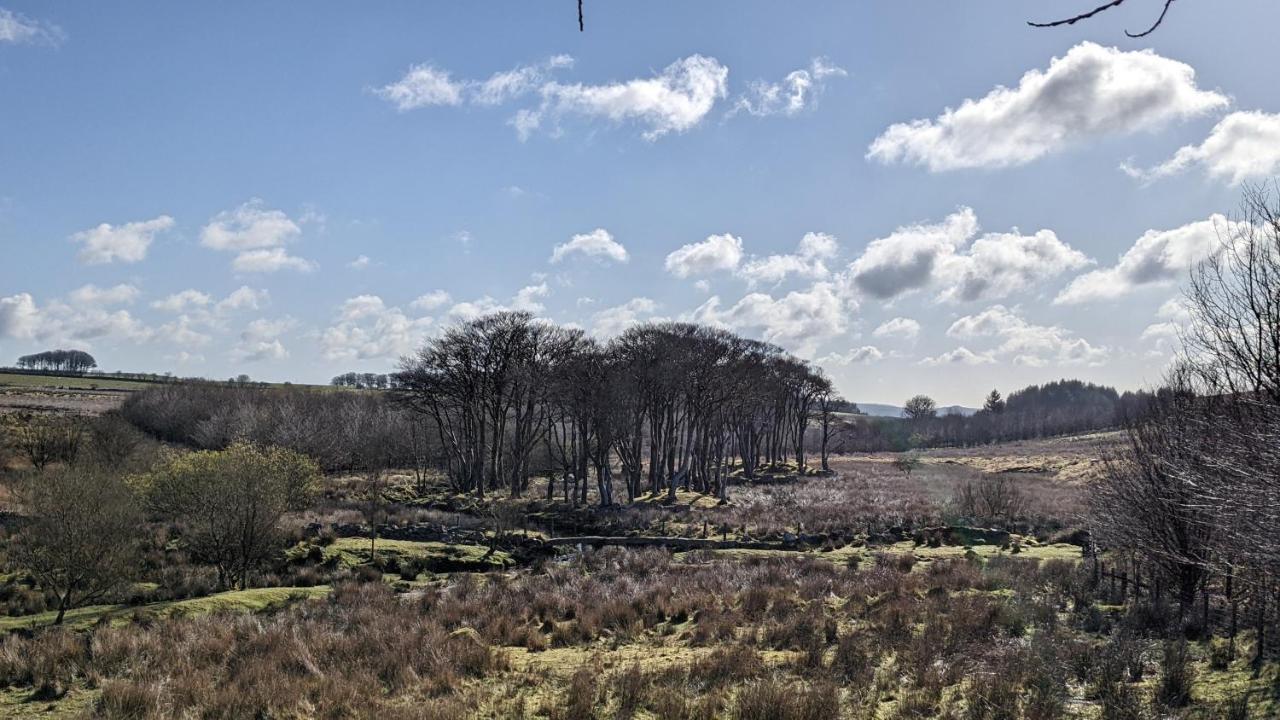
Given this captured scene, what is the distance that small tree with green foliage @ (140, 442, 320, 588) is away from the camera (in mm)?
20328

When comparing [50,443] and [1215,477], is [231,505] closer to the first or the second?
[1215,477]

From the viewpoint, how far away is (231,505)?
2034 cm

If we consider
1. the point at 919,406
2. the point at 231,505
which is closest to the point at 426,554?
the point at 231,505

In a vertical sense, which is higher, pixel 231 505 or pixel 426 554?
pixel 231 505

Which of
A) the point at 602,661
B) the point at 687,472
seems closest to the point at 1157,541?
the point at 602,661

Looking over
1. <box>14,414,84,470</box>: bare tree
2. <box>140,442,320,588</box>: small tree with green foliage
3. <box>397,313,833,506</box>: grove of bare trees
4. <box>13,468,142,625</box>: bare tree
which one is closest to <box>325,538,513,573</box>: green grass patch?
<box>140,442,320,588</box>: small tree with green foliage

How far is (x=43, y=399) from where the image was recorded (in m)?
96.1

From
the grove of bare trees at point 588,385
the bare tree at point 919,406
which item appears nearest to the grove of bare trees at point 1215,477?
the grove of bare trees at point 588,385

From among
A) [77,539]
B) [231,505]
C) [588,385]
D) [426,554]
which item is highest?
[588,385]

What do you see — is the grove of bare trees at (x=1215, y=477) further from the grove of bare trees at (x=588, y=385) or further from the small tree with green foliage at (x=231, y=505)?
the grove of bare trees at (x=588, y=385)

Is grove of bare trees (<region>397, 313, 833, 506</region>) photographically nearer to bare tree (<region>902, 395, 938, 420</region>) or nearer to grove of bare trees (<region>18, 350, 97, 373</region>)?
bare tree (<region>902, 395, 938, 420</region>)

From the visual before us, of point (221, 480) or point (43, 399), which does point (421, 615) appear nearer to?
point (221, 480)

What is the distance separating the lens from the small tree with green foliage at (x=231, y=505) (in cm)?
2033

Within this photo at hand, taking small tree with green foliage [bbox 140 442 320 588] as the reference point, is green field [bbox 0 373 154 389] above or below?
above
